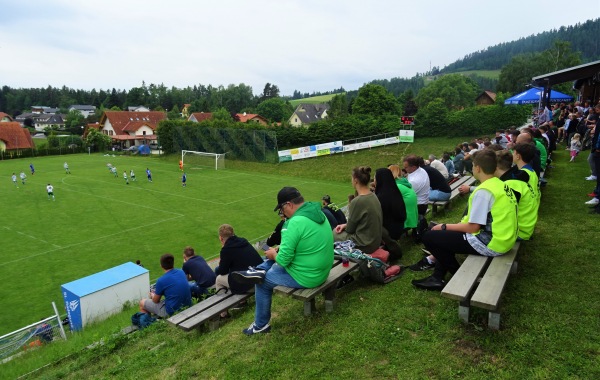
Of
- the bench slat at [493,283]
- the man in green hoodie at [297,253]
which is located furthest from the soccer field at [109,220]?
the bench slat at [493,283]

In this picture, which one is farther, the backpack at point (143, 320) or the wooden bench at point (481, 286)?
the backpack at point (143, 320)

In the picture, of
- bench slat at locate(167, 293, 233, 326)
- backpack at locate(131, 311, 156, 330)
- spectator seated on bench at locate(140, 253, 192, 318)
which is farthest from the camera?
backpack at locate(131, 311, 156, 330)

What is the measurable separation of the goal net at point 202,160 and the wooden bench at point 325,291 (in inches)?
1469

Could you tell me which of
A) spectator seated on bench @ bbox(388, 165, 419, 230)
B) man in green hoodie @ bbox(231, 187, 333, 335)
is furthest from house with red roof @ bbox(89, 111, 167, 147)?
man in green hoodie @ bbox(231, 187, 333, 335)

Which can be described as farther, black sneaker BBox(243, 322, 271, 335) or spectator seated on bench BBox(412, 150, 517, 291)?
black sneaker BBox(243, 322, 271, 335)

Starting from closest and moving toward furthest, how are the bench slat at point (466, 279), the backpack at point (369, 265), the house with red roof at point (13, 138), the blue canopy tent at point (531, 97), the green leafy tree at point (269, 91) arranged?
the bench slat at point (466, 279) → the backpack at point (369, 265) → the blue canopy tent at point (531, 97) → the house with red roof at point (13, 138) → the green leafy tree at point (269, 91)

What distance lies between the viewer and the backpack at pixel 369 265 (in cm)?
545

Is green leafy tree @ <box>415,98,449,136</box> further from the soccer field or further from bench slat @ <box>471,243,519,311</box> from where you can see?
bench slat @ <box>471,243,519,311</box>

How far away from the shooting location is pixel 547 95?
21.9 m

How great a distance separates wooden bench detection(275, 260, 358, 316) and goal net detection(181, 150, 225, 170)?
122ft

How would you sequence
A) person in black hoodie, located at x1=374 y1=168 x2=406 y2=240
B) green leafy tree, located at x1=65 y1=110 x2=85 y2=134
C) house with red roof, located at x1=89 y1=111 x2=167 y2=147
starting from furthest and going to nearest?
green leafy tree, located at x1=65 y1=110 x2=85 y2=134, house with red roof, located at x1=89 y1=111 x2=167 y2=147, person in black hoodie, located at x1=374 y1=168 x2=406 y2=240

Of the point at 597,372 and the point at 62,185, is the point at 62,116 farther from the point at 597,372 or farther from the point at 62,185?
the point at 597,372

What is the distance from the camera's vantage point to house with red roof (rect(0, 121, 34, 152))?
179ft

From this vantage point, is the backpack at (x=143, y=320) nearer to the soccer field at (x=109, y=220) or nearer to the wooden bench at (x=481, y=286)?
the wooden bench at (x=481, y=286)
